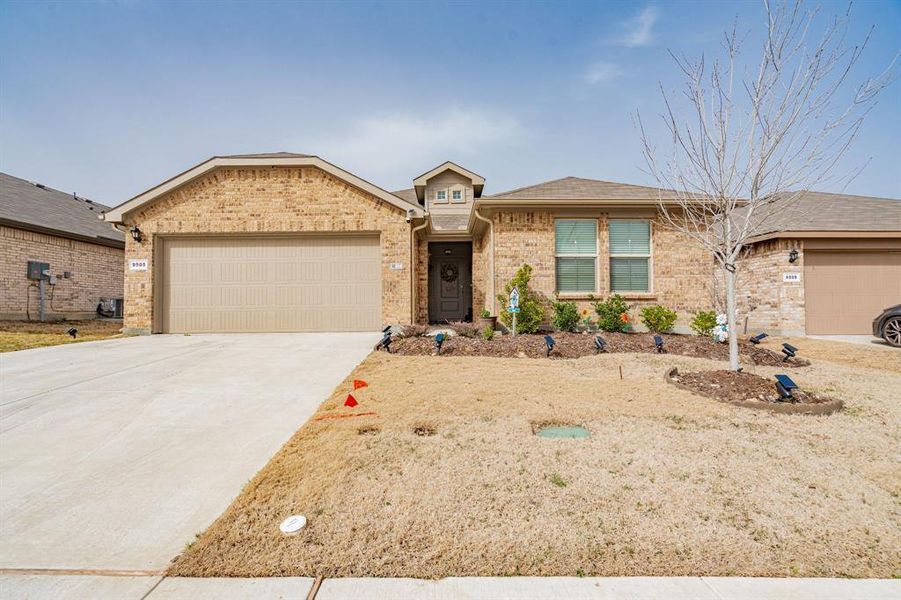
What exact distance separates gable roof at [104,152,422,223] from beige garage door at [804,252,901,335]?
10636mm

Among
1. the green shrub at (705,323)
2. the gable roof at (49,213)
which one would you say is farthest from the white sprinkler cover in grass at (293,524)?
the gable roof at (49,213)

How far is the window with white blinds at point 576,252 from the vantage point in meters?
9.92

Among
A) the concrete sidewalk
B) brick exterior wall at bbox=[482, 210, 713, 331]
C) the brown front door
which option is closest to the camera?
the concrete sidewalk

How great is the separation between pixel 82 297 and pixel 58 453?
50.8ft

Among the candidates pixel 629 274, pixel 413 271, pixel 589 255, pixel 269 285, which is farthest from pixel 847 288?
pixel 269 285

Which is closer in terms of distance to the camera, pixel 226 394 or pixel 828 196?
pixel 226 394

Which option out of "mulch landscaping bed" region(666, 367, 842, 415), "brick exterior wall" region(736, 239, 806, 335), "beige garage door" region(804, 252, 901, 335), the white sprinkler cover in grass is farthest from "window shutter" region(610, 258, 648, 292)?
the white sprinkler cover in grass

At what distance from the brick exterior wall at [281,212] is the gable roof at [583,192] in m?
3.04

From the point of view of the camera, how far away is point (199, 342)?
28.9ft

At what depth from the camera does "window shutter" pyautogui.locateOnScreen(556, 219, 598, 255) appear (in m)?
9.93

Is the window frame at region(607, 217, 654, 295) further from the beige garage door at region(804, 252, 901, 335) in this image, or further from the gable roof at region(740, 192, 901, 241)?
the beige garage door at region(804, 252, 901, 335)

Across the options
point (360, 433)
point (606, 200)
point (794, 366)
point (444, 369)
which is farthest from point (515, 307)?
point (360, 433)

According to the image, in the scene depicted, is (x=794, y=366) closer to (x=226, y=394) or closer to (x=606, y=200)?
(x=606, y=200)

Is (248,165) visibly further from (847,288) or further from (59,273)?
(847,288)
